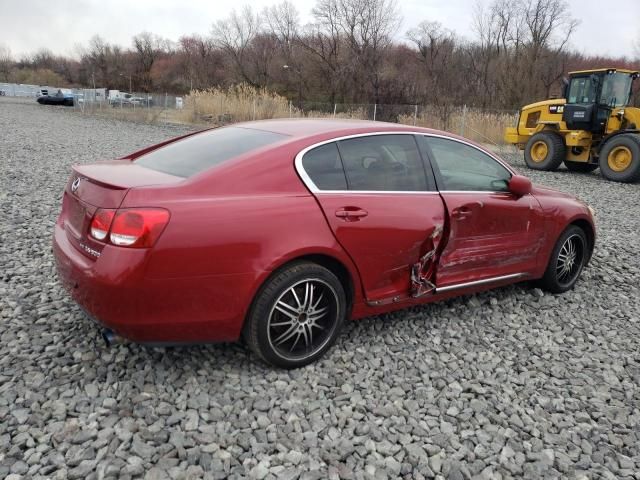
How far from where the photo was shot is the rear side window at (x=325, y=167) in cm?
322

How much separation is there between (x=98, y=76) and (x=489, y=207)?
85972 mm

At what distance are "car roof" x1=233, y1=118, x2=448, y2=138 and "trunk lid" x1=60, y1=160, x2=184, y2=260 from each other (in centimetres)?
89

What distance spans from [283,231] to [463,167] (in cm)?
179

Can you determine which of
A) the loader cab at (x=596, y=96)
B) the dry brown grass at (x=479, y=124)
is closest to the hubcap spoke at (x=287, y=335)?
the loader cab at (x=596, y=96)

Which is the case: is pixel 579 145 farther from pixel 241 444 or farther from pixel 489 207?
pixel 241 444

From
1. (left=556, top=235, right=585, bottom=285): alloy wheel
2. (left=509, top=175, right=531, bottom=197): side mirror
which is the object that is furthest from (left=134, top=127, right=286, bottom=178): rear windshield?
(left=556, top=235, right=585, bottom=285): alloy wheel

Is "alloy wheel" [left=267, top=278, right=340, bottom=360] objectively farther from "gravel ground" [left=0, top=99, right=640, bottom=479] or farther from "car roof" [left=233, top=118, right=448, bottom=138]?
"car roof" [left=233, top=118, right=448, bottom=138]

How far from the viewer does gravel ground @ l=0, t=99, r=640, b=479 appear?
248 centimetres

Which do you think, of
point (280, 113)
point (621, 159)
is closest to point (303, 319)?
point (621, 159)

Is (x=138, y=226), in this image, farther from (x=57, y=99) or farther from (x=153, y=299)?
(x=57, y=99)

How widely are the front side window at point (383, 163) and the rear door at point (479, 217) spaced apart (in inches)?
6.1

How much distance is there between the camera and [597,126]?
13953 millimetres

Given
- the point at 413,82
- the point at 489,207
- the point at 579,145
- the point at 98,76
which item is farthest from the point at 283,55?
the point at 489,207

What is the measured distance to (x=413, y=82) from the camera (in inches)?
1511
